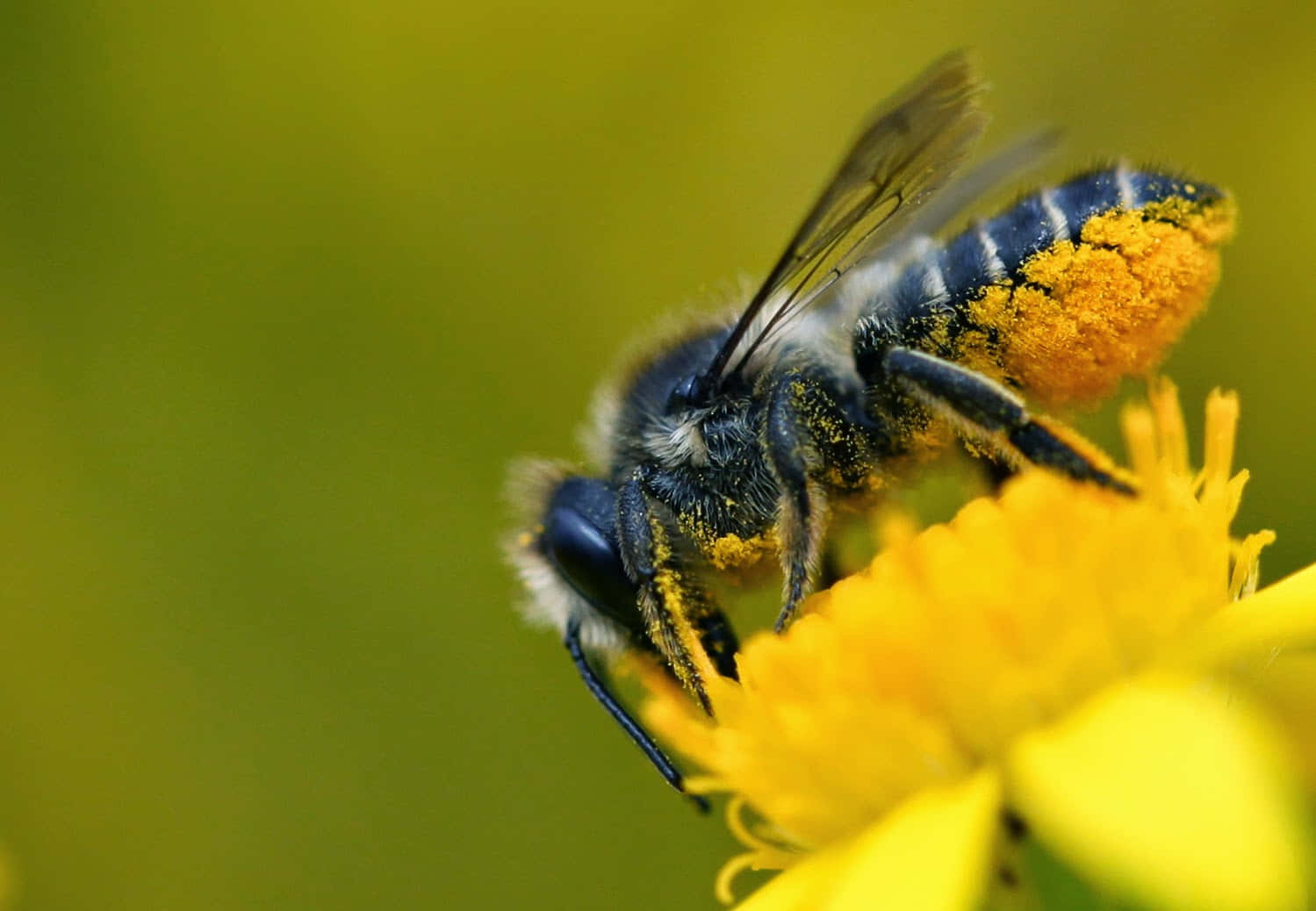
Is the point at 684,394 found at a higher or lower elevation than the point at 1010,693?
higher

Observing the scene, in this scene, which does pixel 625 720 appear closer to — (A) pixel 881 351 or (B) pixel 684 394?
(B) pixel 684 394

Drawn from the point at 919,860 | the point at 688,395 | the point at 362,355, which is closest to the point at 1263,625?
the point at 919,860

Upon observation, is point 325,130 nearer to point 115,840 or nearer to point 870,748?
point 115,840

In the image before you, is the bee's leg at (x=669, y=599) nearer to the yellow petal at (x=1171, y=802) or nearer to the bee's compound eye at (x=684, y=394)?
the bee's compound eye at (x=684, y=394)

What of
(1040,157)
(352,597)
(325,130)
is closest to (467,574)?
(352,597)

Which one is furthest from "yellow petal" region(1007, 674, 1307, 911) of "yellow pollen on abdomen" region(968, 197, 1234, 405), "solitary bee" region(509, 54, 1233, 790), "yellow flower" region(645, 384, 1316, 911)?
"yellow pollen on abdomen" region(968, 197, 1234, 405)

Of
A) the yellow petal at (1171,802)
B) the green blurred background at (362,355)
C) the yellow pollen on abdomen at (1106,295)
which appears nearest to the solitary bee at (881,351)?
the yellow pollen on abdomen at (1106,295)

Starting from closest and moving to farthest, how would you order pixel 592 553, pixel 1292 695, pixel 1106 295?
pixel 1292 695
pixel 1106 295
pixel 592 553
